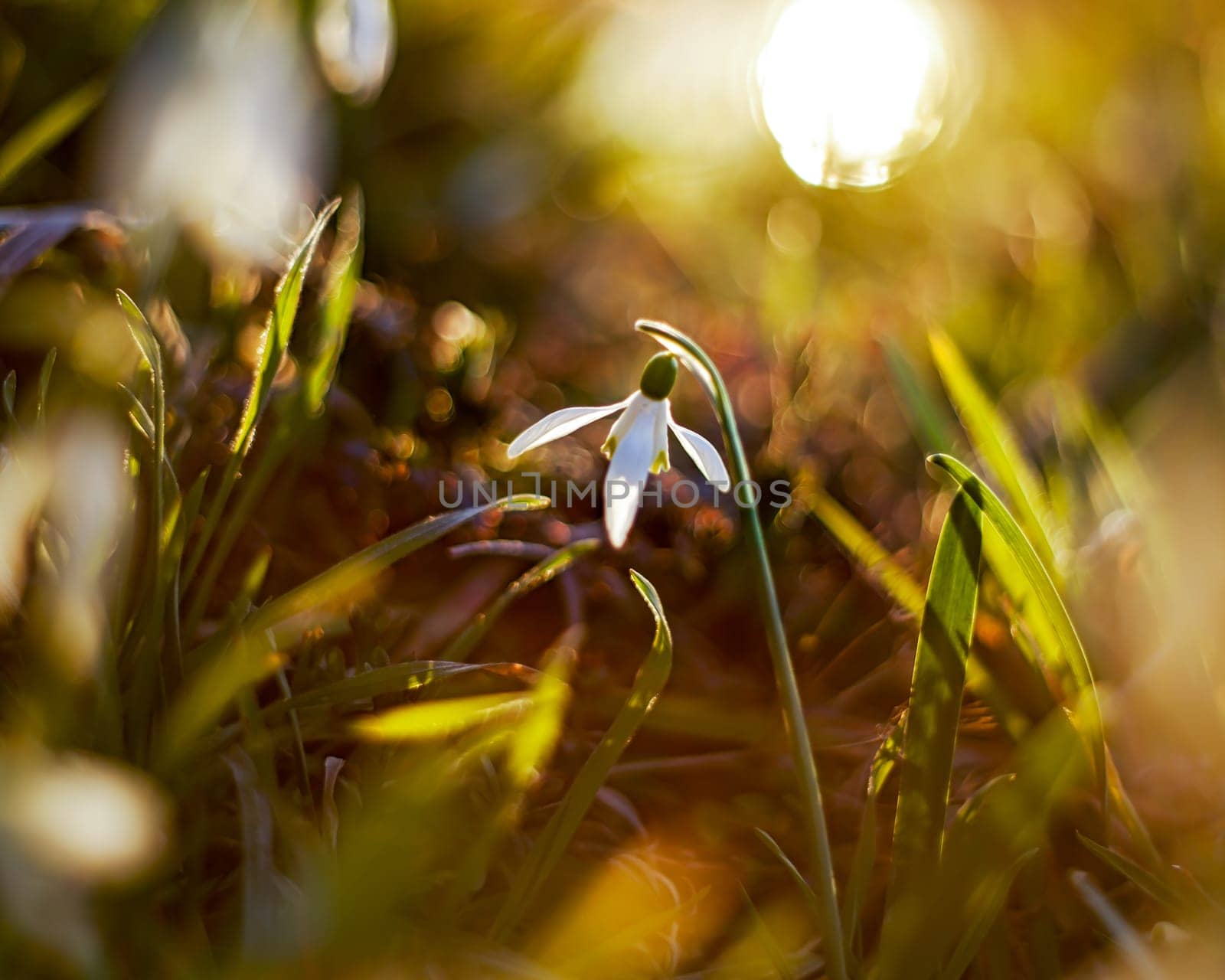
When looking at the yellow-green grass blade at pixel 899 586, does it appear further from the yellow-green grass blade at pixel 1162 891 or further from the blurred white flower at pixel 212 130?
the blurred white flower at pixel 212 130

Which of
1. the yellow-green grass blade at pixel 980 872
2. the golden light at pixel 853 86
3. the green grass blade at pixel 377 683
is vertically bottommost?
the yellow-green grass blade at pixel 980 872

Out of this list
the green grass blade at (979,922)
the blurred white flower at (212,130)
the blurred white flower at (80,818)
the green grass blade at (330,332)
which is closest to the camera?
the blurred white flower at (80,818)

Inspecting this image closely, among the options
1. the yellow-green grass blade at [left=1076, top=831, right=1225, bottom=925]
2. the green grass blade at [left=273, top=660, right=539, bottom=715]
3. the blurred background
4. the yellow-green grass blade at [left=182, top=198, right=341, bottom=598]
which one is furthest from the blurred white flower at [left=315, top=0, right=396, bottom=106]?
the yellow-green grass blade at [left=1076, top=831, right=1225, bottom=925]

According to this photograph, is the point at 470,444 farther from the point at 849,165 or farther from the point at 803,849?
the point at 849,165

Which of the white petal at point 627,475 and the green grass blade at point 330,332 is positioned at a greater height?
the green grass blade at point 330,332

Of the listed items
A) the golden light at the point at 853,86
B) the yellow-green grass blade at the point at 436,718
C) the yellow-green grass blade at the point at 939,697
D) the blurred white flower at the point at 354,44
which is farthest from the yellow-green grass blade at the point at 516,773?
the golden light at the point at 853,86

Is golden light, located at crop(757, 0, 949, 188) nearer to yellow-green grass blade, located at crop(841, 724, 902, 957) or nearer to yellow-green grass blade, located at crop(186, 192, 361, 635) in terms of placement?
yellow-green grass blade, located at crop(186, 192, 361, 635)

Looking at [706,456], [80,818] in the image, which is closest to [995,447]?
[706,456]
